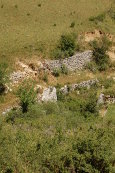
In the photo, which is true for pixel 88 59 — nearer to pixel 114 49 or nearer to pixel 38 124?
pixel 114 49

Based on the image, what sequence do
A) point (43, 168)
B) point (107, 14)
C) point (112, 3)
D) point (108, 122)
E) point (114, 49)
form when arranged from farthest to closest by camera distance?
point (112, 3), point (107, 14), point (114, 49), point (108, 122), point (43, 168)

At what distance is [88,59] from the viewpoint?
3962 cm

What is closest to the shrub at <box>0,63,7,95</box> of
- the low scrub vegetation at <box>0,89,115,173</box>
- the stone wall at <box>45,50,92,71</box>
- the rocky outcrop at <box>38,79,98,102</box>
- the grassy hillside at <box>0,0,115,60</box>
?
the grassy hillside at <box>0,0,115,60</box>

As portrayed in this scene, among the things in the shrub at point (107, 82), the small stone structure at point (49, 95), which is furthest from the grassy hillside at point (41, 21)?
the shrub at point (107, 82)

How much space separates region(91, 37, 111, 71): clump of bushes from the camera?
131 feet

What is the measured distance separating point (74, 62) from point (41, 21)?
617 centimetres

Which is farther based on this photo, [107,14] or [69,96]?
[107,14]

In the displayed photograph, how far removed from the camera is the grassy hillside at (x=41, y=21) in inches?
1492

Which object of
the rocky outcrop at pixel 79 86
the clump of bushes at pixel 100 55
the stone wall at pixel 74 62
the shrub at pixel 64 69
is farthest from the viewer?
the clump of bushes at pixel 100 55

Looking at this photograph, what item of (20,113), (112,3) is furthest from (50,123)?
(112,3)

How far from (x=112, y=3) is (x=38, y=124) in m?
24.1

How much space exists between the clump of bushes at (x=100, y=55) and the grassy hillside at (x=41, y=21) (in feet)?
7.56

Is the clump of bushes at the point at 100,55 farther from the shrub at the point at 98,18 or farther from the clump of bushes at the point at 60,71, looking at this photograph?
the shrub at the point at 98,18

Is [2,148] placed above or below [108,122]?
above
